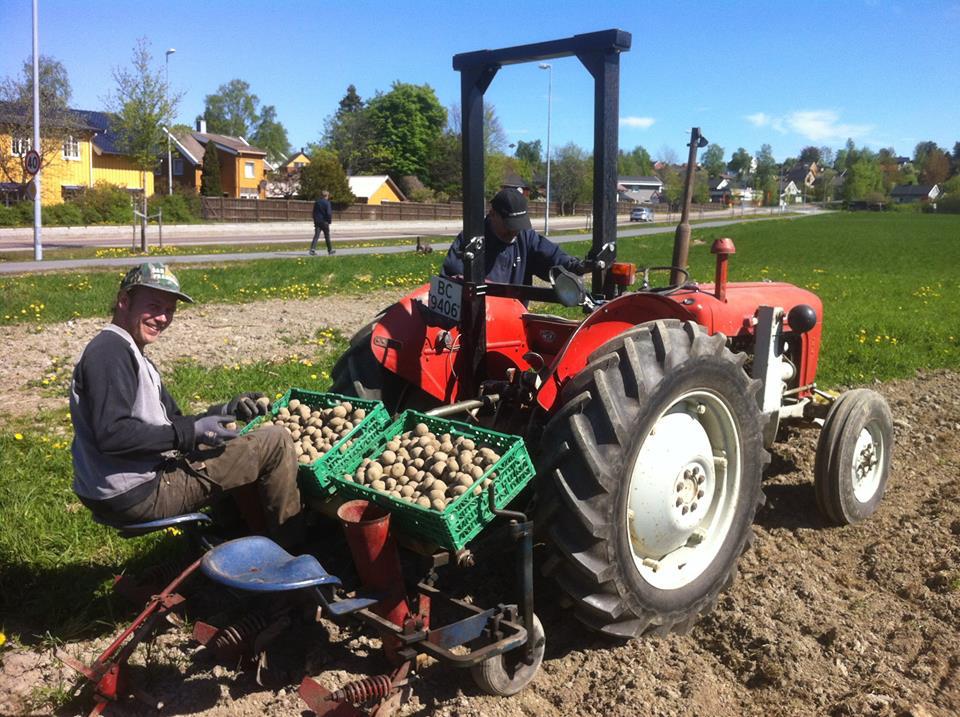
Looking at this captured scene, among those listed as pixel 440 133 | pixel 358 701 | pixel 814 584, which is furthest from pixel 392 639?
pixel 440 133

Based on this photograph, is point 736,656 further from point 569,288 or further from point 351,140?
point 351,140

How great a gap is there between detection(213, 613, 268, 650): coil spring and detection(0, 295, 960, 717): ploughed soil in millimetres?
215

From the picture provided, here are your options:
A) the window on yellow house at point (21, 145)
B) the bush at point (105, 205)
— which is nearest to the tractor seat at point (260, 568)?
the window on yellow house at point (21, 145)

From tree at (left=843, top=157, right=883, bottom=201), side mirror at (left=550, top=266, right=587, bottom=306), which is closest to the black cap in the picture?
side mirror at (left=550, top=266, right=587, bottom=306)

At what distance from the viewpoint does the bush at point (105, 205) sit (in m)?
34.7

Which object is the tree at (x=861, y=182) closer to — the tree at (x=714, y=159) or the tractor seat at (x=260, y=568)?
the tree at (x=714, y=159)

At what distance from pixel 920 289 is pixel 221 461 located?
16.6 m

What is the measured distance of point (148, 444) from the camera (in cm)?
296

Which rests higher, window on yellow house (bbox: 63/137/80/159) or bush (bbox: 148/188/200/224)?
window on yellow house (bbox: 63/137/80/159)

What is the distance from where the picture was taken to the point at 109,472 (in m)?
3.00

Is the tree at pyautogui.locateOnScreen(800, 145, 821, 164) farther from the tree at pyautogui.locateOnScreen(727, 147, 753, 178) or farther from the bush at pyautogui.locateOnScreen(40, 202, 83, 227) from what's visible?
the bush at pyautogui.locateOnScreen(40, 202, 83, 227)

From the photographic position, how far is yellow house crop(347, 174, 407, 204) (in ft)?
192

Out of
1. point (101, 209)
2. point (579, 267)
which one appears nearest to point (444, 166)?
point (101, 209)

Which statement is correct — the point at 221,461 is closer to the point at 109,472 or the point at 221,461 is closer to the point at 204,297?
the point at 109,472
